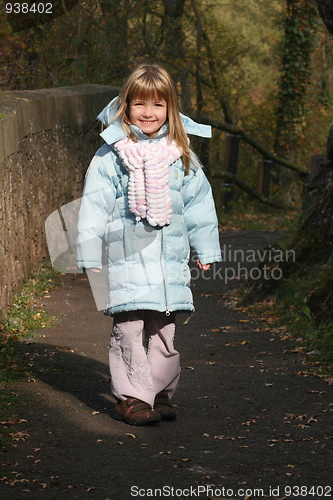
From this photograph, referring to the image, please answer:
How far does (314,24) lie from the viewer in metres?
17.2

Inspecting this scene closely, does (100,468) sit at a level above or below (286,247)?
below

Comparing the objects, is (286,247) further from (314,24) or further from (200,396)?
(314,24)

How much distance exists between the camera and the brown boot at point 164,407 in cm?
406

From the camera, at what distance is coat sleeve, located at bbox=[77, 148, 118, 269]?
3967 millimetres

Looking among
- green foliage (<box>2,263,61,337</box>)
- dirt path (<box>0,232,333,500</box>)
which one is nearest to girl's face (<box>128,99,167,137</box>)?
dirt path (<box>0,232,333,500</box>)

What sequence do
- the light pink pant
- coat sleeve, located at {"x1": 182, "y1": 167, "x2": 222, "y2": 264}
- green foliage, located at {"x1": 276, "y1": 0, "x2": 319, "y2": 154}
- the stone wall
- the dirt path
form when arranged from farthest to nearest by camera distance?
green foliage, located at {"x1": 276, "y1": 0, "x2": 319, "y2": 154}
the stone wall
coat sleeve, located at {"x1": 182, "y1": 167, "x2": 222, "y2": 264}
the light pink pant
the dirt path

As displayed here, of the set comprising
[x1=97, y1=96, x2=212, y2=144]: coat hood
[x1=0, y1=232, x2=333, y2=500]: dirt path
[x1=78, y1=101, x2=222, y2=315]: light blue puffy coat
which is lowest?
[x1=0, y1=232, x2=333, y2=500]: dirt path

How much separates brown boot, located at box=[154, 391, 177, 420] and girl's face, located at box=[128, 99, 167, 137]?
1.45m

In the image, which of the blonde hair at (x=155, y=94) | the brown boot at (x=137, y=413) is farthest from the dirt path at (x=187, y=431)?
the blonde hair at (x=155, y=94)

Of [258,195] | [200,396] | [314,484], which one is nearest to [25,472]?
[314,484]

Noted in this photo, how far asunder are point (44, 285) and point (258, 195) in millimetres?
8855

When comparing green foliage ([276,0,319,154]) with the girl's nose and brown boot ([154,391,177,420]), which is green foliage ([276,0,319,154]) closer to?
the girl's nose

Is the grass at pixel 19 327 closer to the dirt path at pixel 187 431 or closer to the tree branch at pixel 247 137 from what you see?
the dirt path at pixel 187 431

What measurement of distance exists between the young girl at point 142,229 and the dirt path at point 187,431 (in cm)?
28
